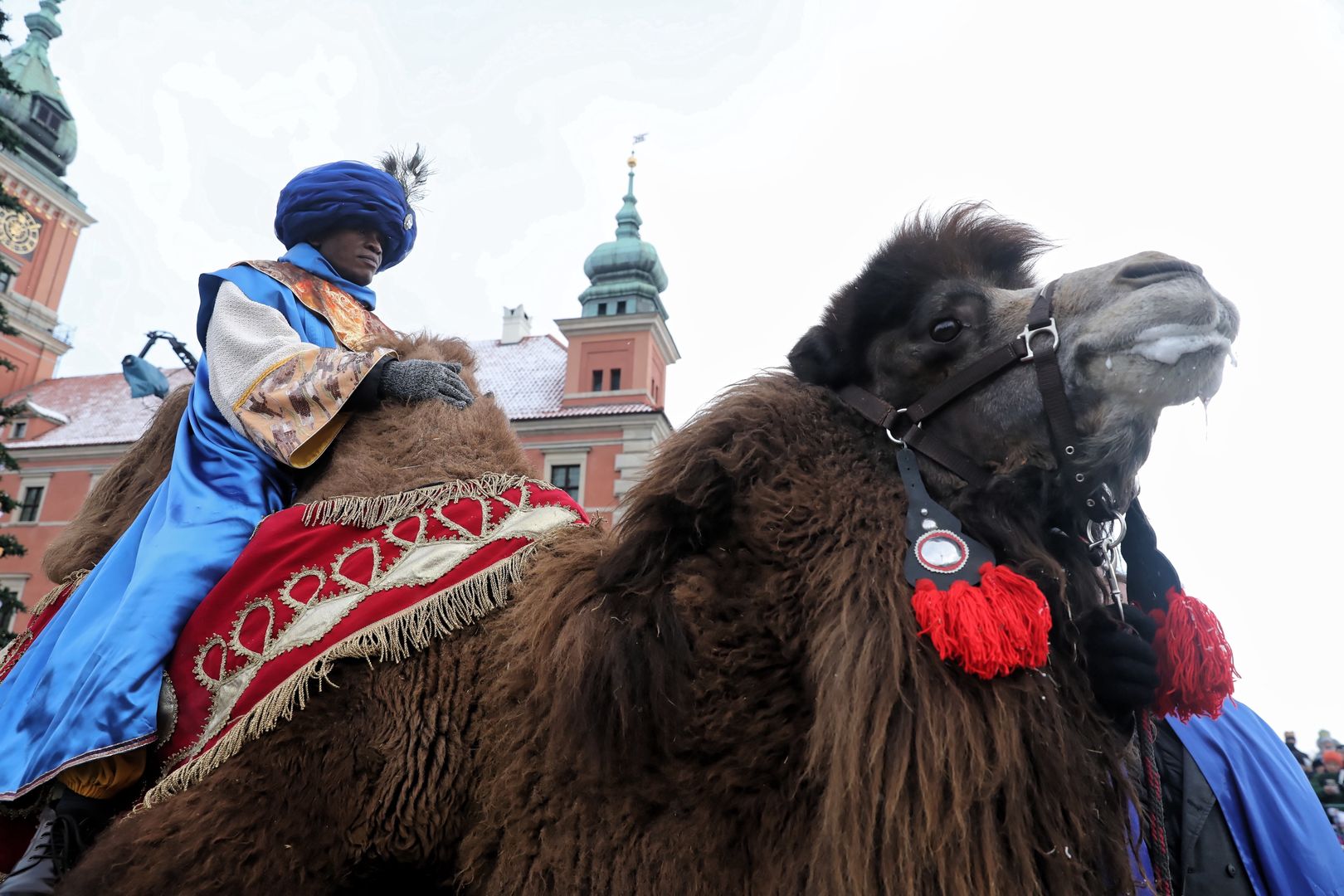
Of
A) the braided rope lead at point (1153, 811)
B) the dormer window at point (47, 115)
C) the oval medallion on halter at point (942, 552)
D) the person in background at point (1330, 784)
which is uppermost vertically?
the dormer window at point (47, 115)

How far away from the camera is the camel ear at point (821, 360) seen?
2199 mm

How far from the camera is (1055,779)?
1633mm

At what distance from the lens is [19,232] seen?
37.8 meters

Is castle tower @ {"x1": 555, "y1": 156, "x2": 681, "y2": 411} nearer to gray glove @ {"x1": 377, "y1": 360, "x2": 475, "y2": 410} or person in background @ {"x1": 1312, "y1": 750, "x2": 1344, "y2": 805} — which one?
person in background @ {"x1": 1312, "y1": 750, "x2": 1344, "y2": 805}

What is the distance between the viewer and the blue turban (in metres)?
3.42

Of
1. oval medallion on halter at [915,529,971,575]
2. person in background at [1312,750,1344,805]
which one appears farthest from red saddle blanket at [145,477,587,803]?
person in background at [1312,750,1344,805]

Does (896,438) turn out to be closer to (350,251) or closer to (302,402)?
(302,402)

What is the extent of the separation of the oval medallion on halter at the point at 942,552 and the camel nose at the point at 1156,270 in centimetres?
66

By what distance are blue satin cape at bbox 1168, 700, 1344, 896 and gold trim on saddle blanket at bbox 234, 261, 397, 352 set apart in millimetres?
2903

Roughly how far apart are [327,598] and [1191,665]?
6.91ft

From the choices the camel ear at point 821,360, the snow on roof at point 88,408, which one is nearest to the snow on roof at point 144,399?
the snow on roof at point 88,408

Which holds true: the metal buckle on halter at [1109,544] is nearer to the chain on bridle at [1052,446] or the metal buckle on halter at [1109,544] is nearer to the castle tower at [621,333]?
the chain on bridle at [1052,446]

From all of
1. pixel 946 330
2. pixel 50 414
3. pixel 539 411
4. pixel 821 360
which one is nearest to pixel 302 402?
pixel 821 360

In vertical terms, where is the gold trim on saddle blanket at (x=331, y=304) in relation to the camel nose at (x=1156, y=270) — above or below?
above
